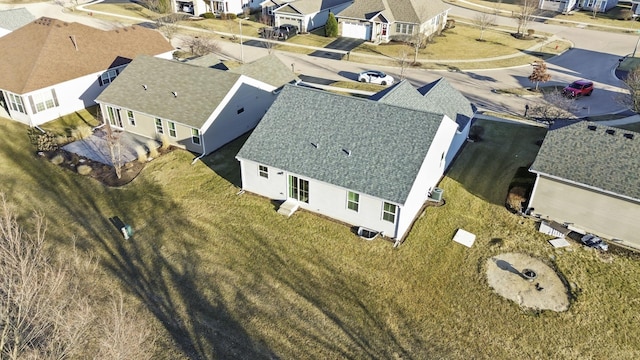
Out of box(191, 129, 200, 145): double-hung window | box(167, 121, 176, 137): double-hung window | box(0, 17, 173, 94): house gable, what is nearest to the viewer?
box(191, 129, 200, 145): double-hung window

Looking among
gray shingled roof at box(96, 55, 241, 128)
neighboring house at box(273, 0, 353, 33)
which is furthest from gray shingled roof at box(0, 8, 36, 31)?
neighboring house at box(273, 0, 353, 33)

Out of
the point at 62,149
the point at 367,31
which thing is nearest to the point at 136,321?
the point at 62,149

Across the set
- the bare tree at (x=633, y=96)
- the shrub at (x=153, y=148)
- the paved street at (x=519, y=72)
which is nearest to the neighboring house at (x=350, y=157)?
the shrub at (x=153, y=148)

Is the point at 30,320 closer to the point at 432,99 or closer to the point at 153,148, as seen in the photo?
the point at 153,148

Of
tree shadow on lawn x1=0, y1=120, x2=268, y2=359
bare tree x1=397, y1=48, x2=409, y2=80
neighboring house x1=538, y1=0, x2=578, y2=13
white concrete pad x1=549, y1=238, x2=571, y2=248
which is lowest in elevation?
tree shadow on lawn x1=0, y1=120, x2=268, y2=359

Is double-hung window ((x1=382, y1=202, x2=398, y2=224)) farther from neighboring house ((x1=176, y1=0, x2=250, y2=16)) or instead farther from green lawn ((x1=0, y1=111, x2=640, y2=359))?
neighboring house ((x1=176, y1=0, x2=250, y2=16))

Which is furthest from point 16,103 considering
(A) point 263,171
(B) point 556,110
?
(B) point 556,110
